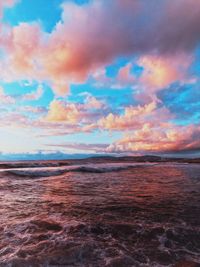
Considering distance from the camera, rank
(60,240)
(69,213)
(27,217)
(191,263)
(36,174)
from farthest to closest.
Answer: (36,174) < (69,213) < (27,217) < (60,240) < (191,263)

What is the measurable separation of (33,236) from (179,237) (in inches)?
175

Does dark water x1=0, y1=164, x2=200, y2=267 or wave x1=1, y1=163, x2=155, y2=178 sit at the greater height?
wave x1=1, y1=163, x2=155, y2=178

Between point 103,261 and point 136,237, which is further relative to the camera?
point 136,237

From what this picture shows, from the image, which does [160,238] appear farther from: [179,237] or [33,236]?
[33,236]

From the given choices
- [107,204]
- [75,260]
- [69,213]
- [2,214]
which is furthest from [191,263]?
[2,214]

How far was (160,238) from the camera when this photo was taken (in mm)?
6922

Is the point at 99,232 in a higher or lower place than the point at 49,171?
lower

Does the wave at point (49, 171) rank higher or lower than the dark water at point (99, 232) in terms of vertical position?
higher

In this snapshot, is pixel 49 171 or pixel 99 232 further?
pixel 49 171

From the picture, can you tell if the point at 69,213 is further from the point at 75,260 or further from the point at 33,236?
the point at 75,260

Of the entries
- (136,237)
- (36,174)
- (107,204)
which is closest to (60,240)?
(136,237)

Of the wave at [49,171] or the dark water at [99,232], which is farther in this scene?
the wave at [49,171]

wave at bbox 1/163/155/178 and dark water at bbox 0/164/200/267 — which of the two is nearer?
dark water at bbox 0/164/200/267

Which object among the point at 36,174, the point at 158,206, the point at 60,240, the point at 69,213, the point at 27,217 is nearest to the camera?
the point at 60,240
